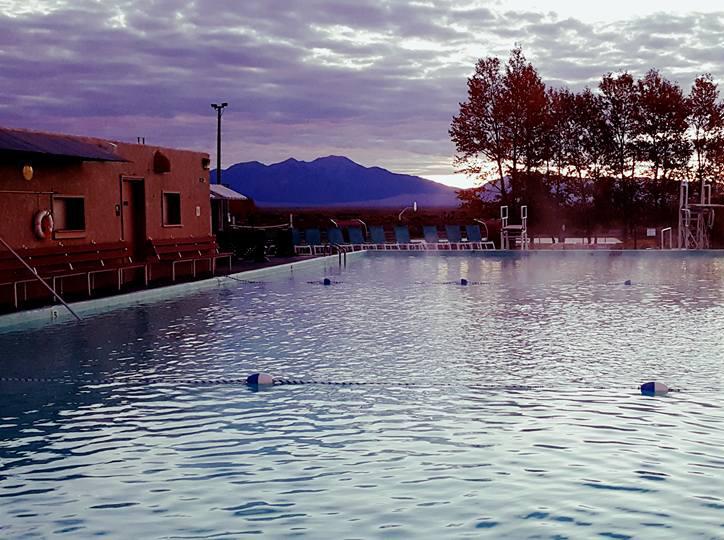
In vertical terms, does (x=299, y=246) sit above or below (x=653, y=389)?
above

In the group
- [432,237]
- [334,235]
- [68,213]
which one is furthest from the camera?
[432,237]

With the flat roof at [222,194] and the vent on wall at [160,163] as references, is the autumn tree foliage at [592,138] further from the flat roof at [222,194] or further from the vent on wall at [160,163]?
the vent on wall at [160,163]

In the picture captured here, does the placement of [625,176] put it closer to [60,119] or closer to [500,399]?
[60,119]

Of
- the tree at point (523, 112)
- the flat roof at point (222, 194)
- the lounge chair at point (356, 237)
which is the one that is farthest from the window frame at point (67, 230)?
the tree at point (523, 112)

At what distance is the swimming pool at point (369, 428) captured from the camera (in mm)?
4195

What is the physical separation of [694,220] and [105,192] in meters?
18.6

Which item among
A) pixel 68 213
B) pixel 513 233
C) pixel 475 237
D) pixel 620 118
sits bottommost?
pixel 475 237

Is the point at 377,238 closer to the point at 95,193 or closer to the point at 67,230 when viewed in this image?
the point at 95,193

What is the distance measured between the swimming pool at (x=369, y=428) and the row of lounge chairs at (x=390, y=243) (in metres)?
15.1

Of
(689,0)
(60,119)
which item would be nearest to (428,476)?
(689,0)

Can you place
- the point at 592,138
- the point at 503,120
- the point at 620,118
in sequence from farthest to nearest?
the point at 503,120
the point at 592,138
the point at 620,118

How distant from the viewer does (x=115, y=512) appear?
4223mm

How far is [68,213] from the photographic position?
14.2m

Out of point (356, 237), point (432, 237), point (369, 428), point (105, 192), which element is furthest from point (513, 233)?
point (369, 428)
